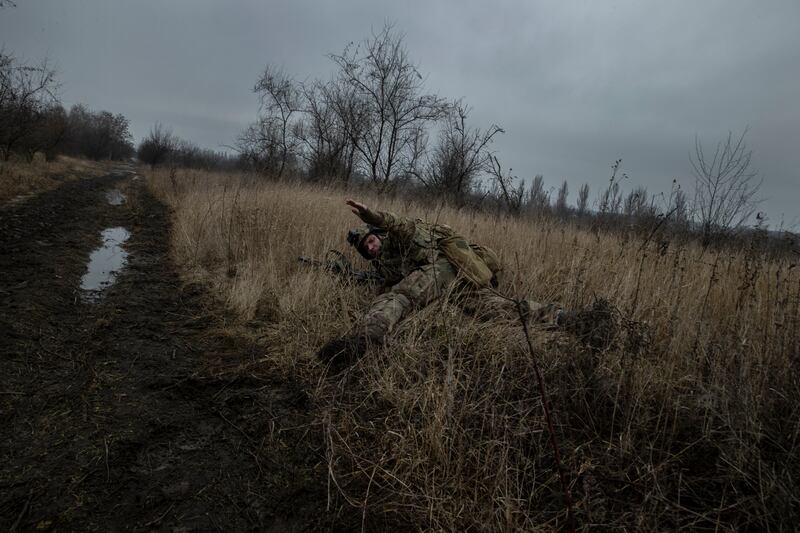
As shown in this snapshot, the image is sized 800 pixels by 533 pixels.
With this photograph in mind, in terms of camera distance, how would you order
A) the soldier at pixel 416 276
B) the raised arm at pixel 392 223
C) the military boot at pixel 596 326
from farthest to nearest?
1. the raised arm at pixel 392 223
2. the soldier at pixel 416 276
3. the military boot at pixel 596 326

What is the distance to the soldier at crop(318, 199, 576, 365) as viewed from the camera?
246 centimetres

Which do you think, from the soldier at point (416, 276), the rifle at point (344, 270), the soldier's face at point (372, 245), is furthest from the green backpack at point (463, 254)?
the rifle at point (344, 270)

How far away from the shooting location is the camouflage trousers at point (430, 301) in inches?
100

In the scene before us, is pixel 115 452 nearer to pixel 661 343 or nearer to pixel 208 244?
pixel 661 343

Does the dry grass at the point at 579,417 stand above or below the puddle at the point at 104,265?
above

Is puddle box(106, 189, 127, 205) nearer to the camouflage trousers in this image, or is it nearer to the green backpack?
the green backpack

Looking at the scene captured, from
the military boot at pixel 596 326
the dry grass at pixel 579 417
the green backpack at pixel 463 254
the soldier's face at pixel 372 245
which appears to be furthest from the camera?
the soldier's face at pixel 372 245

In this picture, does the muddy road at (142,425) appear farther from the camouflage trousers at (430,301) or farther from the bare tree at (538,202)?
the bare tree at (538,202)

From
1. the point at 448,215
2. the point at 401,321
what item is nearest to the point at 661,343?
the point at 401,321

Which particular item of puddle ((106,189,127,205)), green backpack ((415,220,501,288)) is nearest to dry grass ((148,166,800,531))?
green backpack ((415,220,501,288))

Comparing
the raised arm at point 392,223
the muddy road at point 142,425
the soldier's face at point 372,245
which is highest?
the raised arm at point 392,223

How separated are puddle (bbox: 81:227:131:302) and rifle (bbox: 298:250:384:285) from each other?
2069 millimetres

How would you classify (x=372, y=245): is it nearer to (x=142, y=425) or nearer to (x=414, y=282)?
(x=414, y=282)

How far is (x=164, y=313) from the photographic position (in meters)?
3.36
